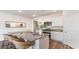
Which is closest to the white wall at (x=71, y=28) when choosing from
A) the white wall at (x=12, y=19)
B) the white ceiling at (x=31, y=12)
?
the white ceiling at (x=31, y=12)

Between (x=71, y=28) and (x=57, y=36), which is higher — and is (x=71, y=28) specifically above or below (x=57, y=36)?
above

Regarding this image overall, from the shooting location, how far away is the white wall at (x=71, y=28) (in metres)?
2.12

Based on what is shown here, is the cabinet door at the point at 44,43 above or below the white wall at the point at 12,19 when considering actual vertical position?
below

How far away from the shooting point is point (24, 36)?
7.20 feet

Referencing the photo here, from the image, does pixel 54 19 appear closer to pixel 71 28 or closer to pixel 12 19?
pixel 71 28

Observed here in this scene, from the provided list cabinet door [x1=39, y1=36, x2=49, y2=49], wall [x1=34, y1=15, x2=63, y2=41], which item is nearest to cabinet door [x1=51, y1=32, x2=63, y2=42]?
wall [x1=34, y1=15, x2=63, y2=41]

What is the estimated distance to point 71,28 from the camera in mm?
2139

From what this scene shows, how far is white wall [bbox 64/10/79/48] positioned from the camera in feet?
6.96

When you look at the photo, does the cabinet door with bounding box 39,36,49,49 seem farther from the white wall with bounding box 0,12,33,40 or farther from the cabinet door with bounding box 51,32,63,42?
the white wall with bounding box 0,12,33,40

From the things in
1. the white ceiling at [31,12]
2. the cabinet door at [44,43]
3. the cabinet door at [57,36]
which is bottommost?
→ the cabinet door at [44,43]

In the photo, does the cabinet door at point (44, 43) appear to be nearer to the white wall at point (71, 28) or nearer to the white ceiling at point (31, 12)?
the white wall at point (71, 28)

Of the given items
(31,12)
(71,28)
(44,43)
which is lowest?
(44,43)

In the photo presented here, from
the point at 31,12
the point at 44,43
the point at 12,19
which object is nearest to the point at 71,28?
the point at 44,43

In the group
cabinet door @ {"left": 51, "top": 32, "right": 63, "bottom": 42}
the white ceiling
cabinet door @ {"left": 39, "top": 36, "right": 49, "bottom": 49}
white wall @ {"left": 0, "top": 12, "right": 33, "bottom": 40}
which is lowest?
cabinet door @ {"left": 39, "top": 36, "right": 49, "bottom": 49}
